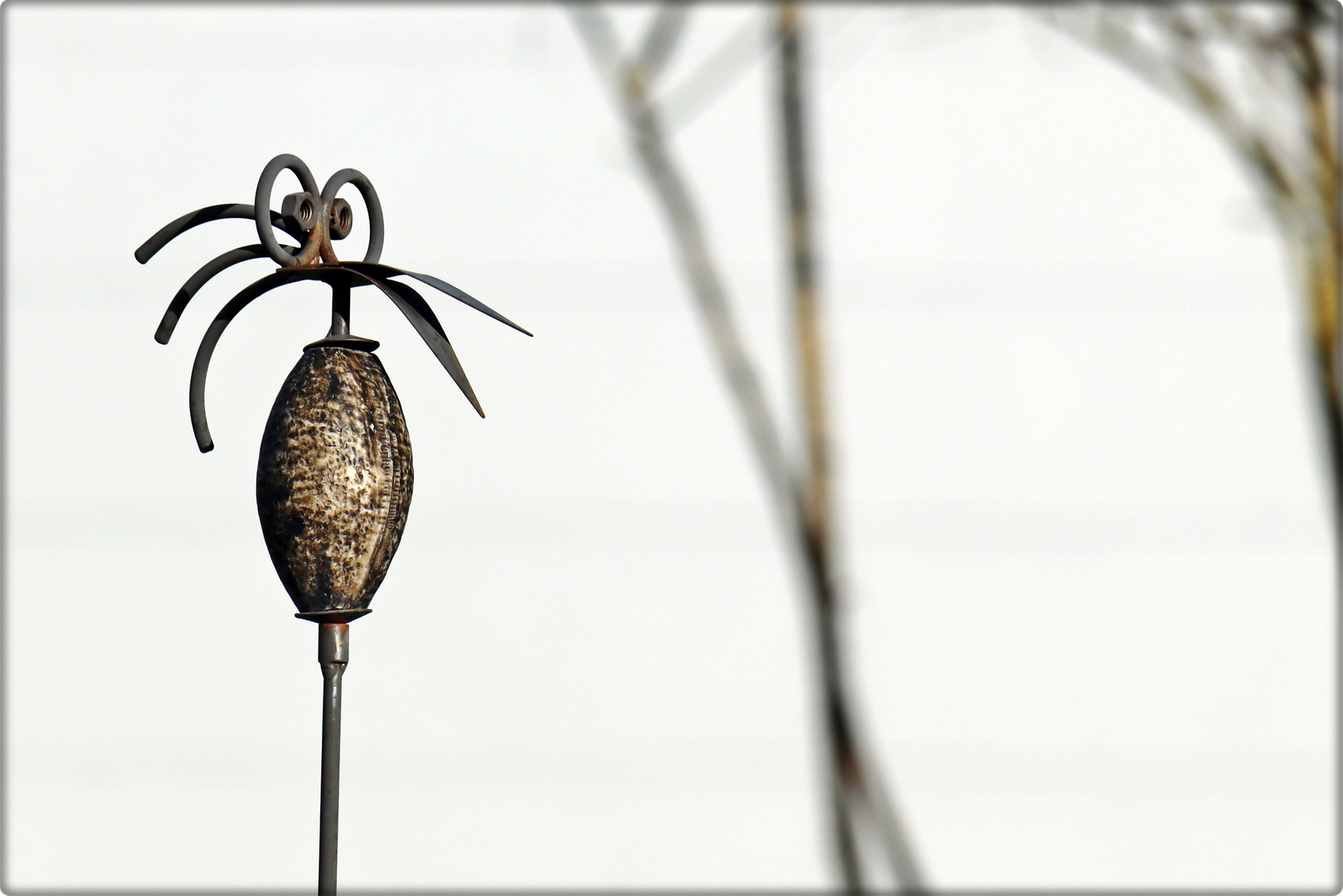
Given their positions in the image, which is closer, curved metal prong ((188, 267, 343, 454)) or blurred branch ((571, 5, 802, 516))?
curved metal prong ((188, 267, 343, 454))

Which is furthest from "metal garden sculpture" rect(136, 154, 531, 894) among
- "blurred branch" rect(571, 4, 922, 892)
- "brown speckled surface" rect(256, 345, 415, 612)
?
"blurred branch" rect(571, 4, 922, 892)

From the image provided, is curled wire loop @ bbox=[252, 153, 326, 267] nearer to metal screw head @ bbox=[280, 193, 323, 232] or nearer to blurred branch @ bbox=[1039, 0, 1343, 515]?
metal screw head @ bbox=[280, 193, 323, 232]

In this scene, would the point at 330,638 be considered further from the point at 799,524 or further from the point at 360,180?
the point at 799,524

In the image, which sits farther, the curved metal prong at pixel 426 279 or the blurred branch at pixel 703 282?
the blurred branch at pixel 703 282

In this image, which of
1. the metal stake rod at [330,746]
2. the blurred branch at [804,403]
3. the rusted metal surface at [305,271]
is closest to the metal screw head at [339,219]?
the rusted metal surface at [305,271]

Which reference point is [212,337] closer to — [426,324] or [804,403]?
[426,324]

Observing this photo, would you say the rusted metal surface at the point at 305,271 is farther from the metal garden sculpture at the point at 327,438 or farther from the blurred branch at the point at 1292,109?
the blurred branch at the point at 1292,109

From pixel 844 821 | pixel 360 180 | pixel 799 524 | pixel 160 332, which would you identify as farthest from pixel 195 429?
pixel 844 821
